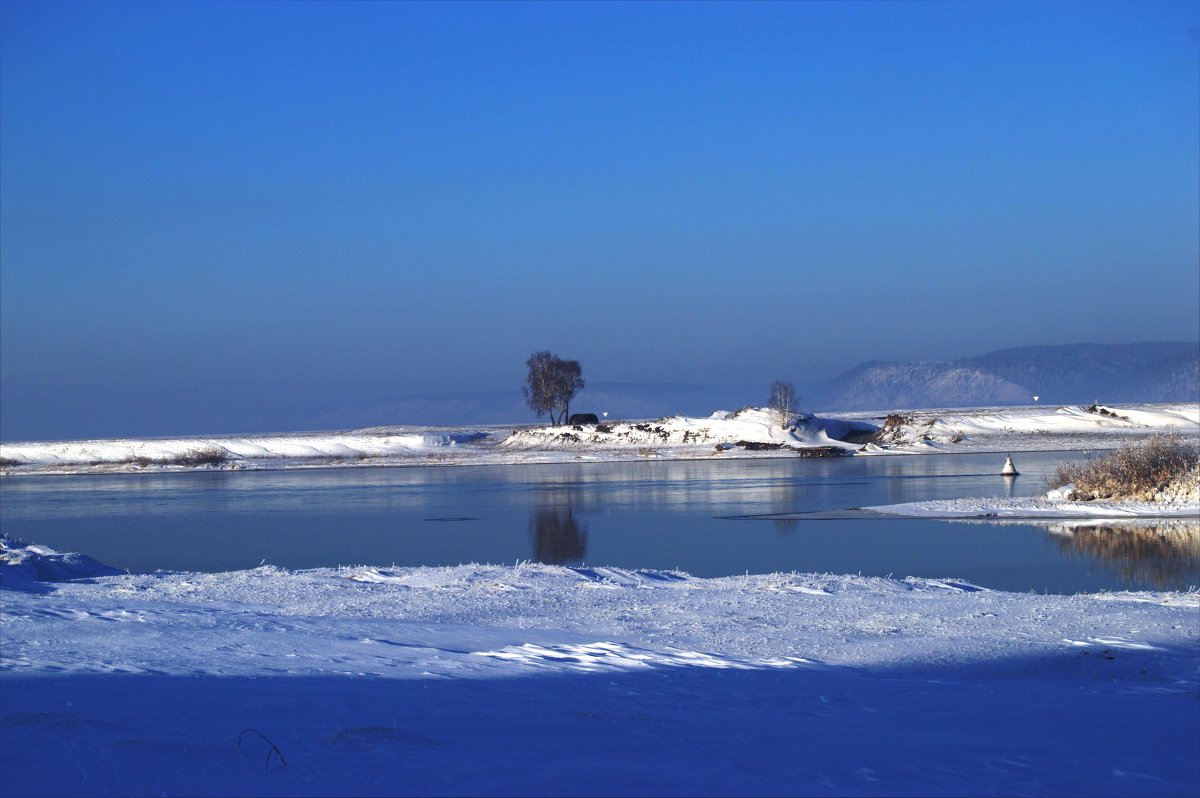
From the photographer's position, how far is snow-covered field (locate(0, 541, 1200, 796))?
193 inches

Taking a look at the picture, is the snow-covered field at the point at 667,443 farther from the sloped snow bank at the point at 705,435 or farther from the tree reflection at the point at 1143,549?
the tree reflection at the point at 1143,549

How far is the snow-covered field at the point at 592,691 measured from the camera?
4910 mm

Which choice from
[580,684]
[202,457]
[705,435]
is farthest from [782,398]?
[580,684]

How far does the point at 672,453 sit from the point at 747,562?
137ft

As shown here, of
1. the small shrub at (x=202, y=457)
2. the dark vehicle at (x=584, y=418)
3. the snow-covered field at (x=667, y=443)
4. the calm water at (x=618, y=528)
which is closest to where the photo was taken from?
the calm water at (x=618, y=528)

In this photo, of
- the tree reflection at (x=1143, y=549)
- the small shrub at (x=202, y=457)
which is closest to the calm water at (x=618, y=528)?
the tree reflection at (x=1143, y=549)

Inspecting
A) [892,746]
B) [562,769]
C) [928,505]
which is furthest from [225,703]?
[928,505]

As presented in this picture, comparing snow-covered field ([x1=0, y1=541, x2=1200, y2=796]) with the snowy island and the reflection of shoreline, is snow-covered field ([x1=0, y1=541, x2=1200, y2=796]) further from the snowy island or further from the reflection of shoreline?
the reflection of shoreline

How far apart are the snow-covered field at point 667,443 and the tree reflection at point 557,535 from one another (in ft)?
99.0

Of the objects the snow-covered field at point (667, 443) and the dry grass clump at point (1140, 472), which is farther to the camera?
the snow-covered field at point (667, 443)

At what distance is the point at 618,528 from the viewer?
75.9 feet

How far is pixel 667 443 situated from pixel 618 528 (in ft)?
134

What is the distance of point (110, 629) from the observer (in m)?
8.15

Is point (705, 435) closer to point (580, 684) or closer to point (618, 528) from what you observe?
point (618, 528)
